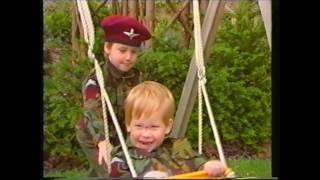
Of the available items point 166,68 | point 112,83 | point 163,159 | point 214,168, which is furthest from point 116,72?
point 214,168

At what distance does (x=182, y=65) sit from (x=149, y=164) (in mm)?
305

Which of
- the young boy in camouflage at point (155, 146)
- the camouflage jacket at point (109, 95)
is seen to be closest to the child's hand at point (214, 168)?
the young boy in camouflage at point (155, 146)

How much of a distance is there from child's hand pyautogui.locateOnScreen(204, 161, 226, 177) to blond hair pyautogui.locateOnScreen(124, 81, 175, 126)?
169mm

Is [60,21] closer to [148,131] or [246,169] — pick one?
[148,131]

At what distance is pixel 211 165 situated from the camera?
2.03 m

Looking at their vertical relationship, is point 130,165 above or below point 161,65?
below

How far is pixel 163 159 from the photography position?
2041 mm

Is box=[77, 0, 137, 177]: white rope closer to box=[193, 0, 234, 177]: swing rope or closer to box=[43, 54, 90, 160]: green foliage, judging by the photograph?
box=[43, 54, 90, 160]: green foliage

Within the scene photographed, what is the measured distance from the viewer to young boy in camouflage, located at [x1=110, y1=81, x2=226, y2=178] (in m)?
2.03

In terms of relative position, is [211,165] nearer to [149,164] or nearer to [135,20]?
[149,164]

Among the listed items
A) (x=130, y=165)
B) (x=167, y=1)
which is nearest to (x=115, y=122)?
(x=130, y=165)

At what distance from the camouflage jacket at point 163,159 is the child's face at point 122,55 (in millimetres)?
221

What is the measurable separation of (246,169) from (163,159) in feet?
0.81
